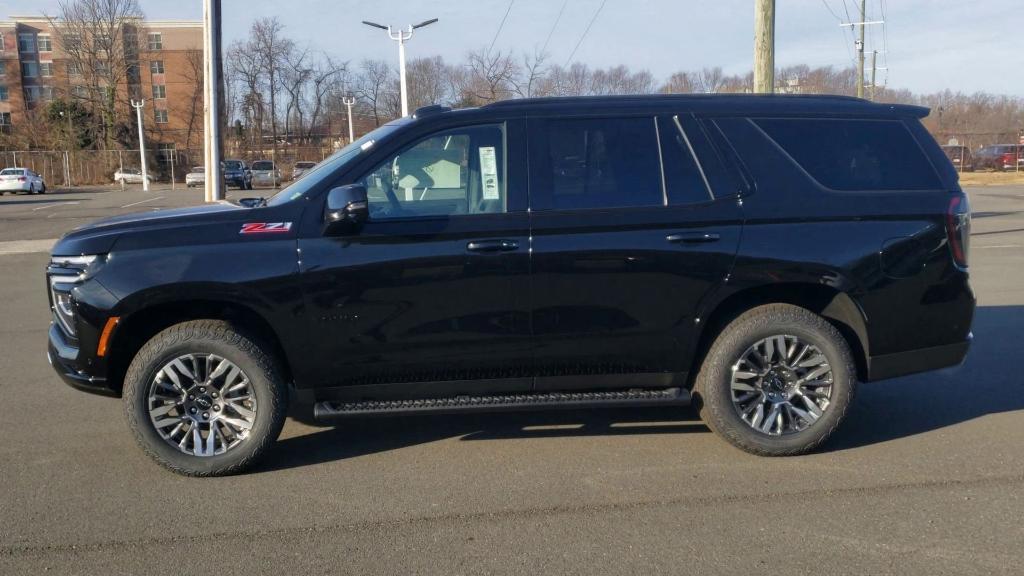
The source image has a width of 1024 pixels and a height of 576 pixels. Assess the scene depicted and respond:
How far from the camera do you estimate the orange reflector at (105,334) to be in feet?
15.0

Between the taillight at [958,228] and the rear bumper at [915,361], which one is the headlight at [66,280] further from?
the taillight at [958,228]

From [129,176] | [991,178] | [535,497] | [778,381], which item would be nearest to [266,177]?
[129,176]

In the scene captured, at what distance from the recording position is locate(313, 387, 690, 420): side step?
188 inches

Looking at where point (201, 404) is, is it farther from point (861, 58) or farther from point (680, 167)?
point (861, 58)

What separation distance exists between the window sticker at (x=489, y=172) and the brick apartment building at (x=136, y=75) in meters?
79.0

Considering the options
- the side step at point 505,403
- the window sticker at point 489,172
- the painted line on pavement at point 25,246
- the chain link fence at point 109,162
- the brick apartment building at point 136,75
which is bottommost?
the side step at point 505,403

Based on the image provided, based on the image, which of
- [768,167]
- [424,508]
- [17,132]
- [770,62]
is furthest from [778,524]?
[17,132]

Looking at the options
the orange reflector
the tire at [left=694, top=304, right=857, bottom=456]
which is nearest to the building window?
the orange reflector

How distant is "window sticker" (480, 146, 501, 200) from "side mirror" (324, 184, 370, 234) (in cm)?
68

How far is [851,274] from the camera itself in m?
4.95

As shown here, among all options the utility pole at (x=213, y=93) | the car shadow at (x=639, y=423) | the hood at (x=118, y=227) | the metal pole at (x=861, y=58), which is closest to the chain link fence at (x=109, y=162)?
the metal pole at (x=861, y=58)

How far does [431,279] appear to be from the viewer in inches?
185

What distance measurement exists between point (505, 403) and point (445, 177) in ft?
4.40

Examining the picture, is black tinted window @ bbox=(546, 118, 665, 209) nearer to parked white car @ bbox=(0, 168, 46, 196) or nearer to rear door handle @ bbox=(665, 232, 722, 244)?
rear door handle @ bbox=(665, 232, 722, 244)
